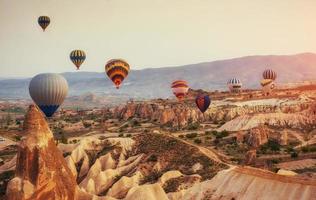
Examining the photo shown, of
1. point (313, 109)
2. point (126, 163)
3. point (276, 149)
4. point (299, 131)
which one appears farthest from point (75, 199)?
point (313, 109)

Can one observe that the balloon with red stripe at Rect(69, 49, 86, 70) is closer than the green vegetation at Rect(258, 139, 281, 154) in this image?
No

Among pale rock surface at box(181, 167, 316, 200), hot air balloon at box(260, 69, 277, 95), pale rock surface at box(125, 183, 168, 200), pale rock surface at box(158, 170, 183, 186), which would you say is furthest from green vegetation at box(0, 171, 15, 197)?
hot air balloon at box(260, 69, 277, 95)

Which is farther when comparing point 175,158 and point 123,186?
point 175,158

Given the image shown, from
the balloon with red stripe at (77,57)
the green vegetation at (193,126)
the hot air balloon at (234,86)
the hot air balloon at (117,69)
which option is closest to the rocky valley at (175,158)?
the green vegetation at (193,126)

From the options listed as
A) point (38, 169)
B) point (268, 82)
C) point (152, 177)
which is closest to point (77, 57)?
point (152, 177)

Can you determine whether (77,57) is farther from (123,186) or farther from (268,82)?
(268,82)

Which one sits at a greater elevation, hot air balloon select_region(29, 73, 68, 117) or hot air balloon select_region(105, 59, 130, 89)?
hot air balloon select_region(105, 59, 130, 89)

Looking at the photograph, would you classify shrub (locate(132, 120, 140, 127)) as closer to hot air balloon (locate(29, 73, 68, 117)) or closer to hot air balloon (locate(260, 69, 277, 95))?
hot air balloon (locate(29, 73, 68, 117))

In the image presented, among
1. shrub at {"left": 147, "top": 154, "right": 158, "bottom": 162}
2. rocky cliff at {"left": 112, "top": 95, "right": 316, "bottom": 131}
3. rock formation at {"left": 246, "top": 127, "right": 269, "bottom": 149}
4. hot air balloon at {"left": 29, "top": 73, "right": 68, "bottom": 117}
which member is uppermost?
hot air balloon at {"left": 29, "top": 73, "right": 68, "bottom": 117}
